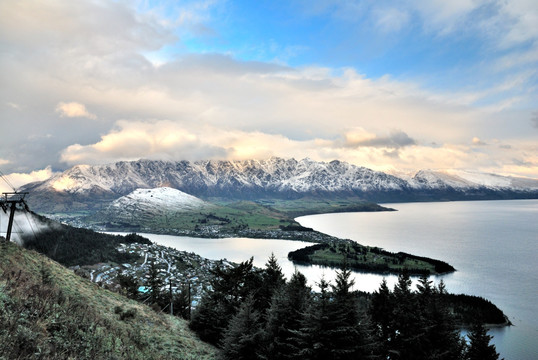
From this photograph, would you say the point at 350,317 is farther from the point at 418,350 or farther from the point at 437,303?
the point at 437,303

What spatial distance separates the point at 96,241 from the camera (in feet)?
536

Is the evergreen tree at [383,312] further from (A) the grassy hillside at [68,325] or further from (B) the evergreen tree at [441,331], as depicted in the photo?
(A) the grassy hillside at [68,325]

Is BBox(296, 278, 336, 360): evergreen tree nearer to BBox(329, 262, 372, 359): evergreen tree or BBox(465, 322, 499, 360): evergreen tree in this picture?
BBox(329, 262, 372, 359): evergreen tree

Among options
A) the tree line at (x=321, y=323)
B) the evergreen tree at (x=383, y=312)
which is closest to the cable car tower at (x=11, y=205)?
the tree line at (x=321, y=323)

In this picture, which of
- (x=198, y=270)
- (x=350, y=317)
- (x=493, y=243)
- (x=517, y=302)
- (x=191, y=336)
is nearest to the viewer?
(x=350, y=317)

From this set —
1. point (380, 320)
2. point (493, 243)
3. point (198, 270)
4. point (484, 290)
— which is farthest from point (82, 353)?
point (493, 243)

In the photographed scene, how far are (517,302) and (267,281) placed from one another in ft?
319

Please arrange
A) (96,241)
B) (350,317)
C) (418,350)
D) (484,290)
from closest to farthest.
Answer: (350,317) < (418,350) < (484,290) < (96,241)

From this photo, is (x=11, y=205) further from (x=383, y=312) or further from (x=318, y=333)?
(x=383, y=312)

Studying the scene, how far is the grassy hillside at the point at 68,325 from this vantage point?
10750mm

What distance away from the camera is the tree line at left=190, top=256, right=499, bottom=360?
20.1 m

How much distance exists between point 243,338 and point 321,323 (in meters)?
6.46

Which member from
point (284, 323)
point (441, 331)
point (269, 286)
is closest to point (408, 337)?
point (441, 331)

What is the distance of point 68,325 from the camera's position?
13719mm
